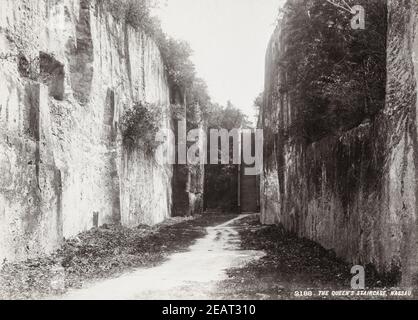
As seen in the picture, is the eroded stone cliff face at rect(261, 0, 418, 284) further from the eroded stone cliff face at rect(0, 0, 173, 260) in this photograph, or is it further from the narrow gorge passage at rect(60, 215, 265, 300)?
the eroded stone cliff face at rect(0, 0, 173, 260)

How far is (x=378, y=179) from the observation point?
7039 millimetres

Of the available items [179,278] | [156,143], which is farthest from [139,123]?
[179,278]

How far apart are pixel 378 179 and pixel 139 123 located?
10589 millimetres

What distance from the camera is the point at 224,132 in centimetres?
4144

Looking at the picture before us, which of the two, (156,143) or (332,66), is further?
(156,143)

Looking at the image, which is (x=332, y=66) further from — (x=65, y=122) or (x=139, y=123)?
(x=139, y=123)

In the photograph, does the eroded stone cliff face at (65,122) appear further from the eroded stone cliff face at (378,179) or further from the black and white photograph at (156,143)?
the eroded stone cliff face at (378,179)

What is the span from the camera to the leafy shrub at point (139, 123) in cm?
1602

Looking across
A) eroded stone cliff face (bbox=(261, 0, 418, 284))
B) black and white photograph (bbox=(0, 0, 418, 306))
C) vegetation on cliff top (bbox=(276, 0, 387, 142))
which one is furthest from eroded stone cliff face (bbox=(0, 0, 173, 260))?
eroded stone cliff face (bbox=(261, 0, 418, 284))

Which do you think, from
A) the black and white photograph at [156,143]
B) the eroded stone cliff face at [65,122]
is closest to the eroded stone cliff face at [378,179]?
the black and white photograph at [156,143]

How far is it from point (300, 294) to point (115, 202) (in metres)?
9.10

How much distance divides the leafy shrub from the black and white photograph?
6 centimetres
